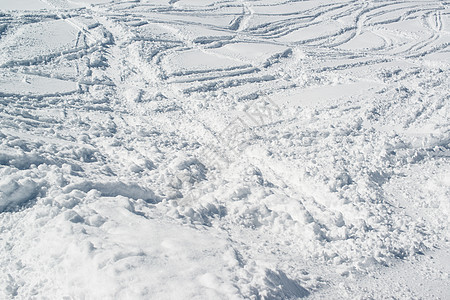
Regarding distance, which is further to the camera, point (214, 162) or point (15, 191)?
point (214, 162)

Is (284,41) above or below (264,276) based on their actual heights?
above

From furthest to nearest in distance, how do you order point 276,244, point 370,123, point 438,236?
point 370,123, point 438,236, point 276,244

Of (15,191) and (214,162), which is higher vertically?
(15,191)

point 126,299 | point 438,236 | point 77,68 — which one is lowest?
point 438,236

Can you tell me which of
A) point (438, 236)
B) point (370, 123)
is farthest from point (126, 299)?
point (370, 123)

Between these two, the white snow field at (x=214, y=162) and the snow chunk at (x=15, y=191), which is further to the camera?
the snow chunk at (x=15, y=191)

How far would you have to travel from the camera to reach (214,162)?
6.90 m

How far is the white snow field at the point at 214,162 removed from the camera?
3762 mm

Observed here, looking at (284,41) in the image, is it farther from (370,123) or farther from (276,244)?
(276,244)

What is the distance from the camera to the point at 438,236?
5305 millimetres

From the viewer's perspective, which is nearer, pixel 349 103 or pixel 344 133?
pixel 344 133

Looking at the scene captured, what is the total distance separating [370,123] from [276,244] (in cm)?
476

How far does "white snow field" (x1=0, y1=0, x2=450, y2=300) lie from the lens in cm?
376

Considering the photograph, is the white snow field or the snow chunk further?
the snow chunk
